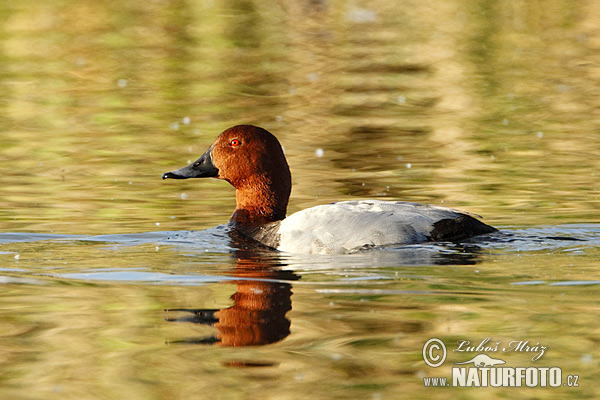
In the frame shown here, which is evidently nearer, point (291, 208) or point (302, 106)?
point (291, 208)

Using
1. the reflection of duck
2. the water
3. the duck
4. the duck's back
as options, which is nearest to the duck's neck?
the duck

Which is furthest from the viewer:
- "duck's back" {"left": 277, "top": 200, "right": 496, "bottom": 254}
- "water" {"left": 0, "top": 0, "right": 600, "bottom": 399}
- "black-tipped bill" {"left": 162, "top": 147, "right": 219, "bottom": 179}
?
"black-tipped bill" {"left": 162, "top": 147, "right": 219, "bottom": 179}

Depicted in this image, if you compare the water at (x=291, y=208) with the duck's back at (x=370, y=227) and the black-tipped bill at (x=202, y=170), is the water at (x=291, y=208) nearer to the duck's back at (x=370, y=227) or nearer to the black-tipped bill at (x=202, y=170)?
the duck's back at (x=370, y=227)

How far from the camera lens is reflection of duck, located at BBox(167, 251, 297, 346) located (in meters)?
5.35

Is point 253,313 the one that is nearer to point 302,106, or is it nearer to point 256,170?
point 256,170

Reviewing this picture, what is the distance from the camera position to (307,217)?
300 inches

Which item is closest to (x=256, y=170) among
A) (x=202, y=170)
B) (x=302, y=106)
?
(x=202, y=170)

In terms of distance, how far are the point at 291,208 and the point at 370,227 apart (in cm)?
195

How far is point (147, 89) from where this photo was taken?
16219mm

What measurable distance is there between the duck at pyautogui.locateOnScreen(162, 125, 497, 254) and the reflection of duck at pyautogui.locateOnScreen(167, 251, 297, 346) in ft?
2.32

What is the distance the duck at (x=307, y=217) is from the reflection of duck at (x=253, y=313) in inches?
27.9

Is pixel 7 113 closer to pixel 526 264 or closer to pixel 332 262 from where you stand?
pixel 332 262

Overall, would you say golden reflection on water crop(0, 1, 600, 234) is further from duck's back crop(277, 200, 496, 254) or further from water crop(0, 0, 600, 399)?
duck's back crop(277, 200, 496, 254)

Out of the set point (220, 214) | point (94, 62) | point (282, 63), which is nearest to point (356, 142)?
point (220, 214)
